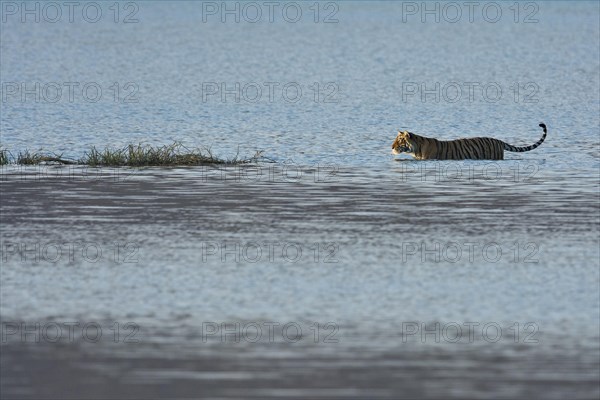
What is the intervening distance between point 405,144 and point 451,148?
62 cm

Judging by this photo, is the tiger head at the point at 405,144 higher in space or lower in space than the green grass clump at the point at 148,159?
higher

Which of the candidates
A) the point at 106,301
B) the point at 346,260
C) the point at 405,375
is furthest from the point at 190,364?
the point at 346,260

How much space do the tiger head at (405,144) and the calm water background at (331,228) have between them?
0.28 metres

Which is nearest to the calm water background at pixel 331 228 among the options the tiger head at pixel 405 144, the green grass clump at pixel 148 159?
the tiger head at pixel 405 144

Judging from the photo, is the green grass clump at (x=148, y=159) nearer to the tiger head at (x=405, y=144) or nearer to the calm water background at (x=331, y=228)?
the calm water background at (x=331, y=228)

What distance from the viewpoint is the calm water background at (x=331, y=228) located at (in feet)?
34.4

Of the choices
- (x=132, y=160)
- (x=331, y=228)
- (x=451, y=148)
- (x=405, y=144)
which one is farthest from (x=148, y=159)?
(x=331, y=228)

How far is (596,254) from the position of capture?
555 inches

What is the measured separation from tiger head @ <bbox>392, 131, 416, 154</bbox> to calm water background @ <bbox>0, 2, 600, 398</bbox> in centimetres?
28

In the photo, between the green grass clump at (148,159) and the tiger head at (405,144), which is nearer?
the green grass clump at (148,159)

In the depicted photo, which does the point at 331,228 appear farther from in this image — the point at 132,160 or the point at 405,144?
the point at 405,144

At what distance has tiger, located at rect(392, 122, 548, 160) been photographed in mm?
23141

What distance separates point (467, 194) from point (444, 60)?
36.7m

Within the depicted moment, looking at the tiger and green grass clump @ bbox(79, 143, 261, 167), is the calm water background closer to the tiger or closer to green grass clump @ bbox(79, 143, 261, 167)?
the tiger
